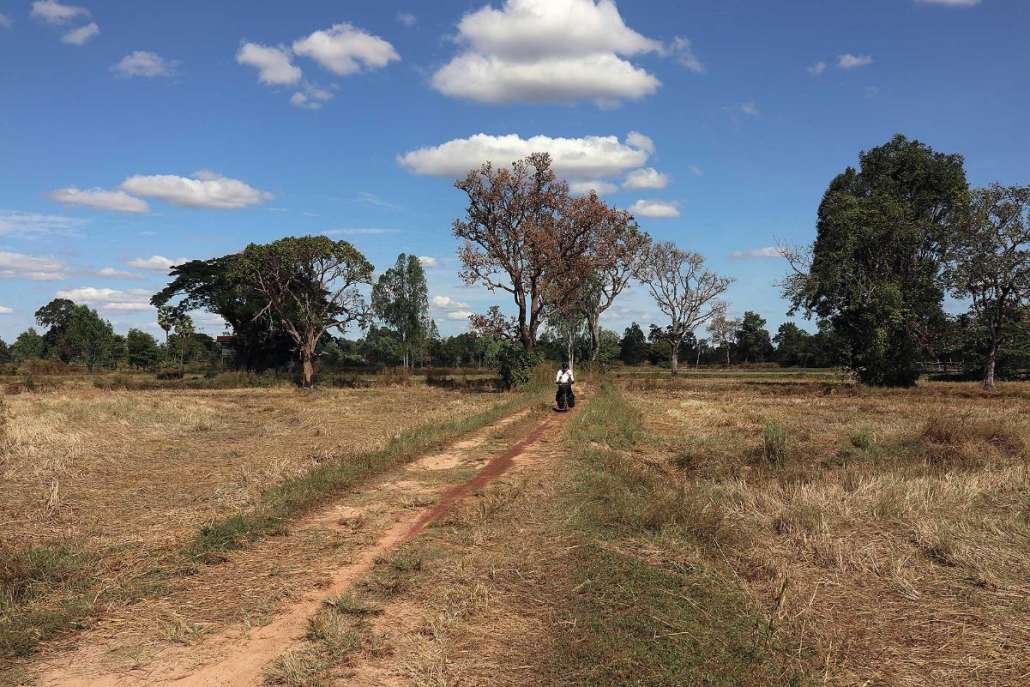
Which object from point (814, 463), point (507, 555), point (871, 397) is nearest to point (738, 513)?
point (507, 555)

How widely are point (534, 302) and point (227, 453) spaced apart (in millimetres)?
24492

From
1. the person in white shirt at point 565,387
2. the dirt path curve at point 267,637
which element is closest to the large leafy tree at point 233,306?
the person in white shirt at point 565,387

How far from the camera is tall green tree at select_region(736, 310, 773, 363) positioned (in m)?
112

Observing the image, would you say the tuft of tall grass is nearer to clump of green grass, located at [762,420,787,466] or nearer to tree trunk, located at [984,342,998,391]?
clump of green grass, located at [762,420,787,466]

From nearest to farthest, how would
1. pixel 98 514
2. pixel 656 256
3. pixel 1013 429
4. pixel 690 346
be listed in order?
1. pixel 98 514
2. pixel 1013 429
3. pixel 656 256
4. pixel 690 346

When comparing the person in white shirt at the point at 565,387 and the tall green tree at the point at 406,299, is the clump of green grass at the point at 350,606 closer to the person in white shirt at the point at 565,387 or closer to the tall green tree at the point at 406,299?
the person in white shirt at the point at 565,387

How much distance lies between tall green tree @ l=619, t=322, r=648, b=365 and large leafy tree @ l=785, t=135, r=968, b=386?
72224 millimetres

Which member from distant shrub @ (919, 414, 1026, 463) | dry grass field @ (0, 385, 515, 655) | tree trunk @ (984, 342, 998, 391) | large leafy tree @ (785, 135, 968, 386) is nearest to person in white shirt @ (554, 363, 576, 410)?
dry grass field @ (0, 385, 515, 655)

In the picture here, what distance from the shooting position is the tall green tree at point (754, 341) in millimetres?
111875

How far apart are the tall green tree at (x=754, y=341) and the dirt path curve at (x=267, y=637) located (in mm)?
109208

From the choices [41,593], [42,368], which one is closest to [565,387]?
[41,593]

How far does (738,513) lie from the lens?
852 centimetres

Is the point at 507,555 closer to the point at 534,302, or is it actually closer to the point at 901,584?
the point at 901,584

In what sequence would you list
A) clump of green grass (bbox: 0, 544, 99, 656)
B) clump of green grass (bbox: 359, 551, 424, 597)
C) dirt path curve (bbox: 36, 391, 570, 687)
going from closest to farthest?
1. dirt path curve (bbox: 36, 391, 570, 687)
2. clump of green grass (bbox: 0, 544, 99, 656)
3. clump of green grass (bbox: 359, 551, 424, 597)
